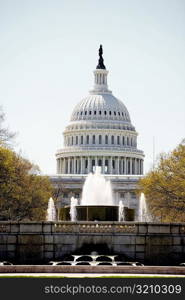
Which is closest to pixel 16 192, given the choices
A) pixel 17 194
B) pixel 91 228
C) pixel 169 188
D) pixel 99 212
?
pixel 17 194

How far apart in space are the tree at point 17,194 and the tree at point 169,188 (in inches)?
501

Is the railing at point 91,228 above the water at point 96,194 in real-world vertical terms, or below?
below

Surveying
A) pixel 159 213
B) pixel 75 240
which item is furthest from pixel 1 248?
pixel 159 213

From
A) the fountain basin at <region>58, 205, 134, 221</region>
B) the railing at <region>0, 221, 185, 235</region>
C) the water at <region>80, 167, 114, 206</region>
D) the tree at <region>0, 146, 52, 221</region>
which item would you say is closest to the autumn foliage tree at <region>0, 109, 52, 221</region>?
the tree at <region>0, 146, 52, 221</region>

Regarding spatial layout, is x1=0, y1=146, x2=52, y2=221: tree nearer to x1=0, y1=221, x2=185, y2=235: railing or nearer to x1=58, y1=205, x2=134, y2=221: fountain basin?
x1=58, y1=205, x2=134, y2=221: fountain basin

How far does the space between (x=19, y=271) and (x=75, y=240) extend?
8.12 metres

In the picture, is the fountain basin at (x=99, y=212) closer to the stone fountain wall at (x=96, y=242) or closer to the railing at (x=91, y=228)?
the railing at (x=91, y=228)

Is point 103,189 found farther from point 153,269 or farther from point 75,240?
point 153,269

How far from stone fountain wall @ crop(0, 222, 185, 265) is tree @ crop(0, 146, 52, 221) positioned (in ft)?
119

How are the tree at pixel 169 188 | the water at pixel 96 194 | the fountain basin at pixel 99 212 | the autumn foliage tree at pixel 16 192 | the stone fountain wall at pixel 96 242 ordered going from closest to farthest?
1. the stone fountain wall at pixel 96 242
2. the fountain basin at pixel 99 212
3. the water at pixel 96 194
4. the autumn foliage tree at pixel 16 192
5. the tree at pixel 169 188

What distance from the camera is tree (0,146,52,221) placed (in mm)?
93812

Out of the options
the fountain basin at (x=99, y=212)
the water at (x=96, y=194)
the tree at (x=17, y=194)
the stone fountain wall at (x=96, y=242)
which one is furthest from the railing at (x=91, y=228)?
the tree at (x=17, y=194)

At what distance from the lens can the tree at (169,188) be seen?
10056 cm

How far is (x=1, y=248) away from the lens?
55375mm
